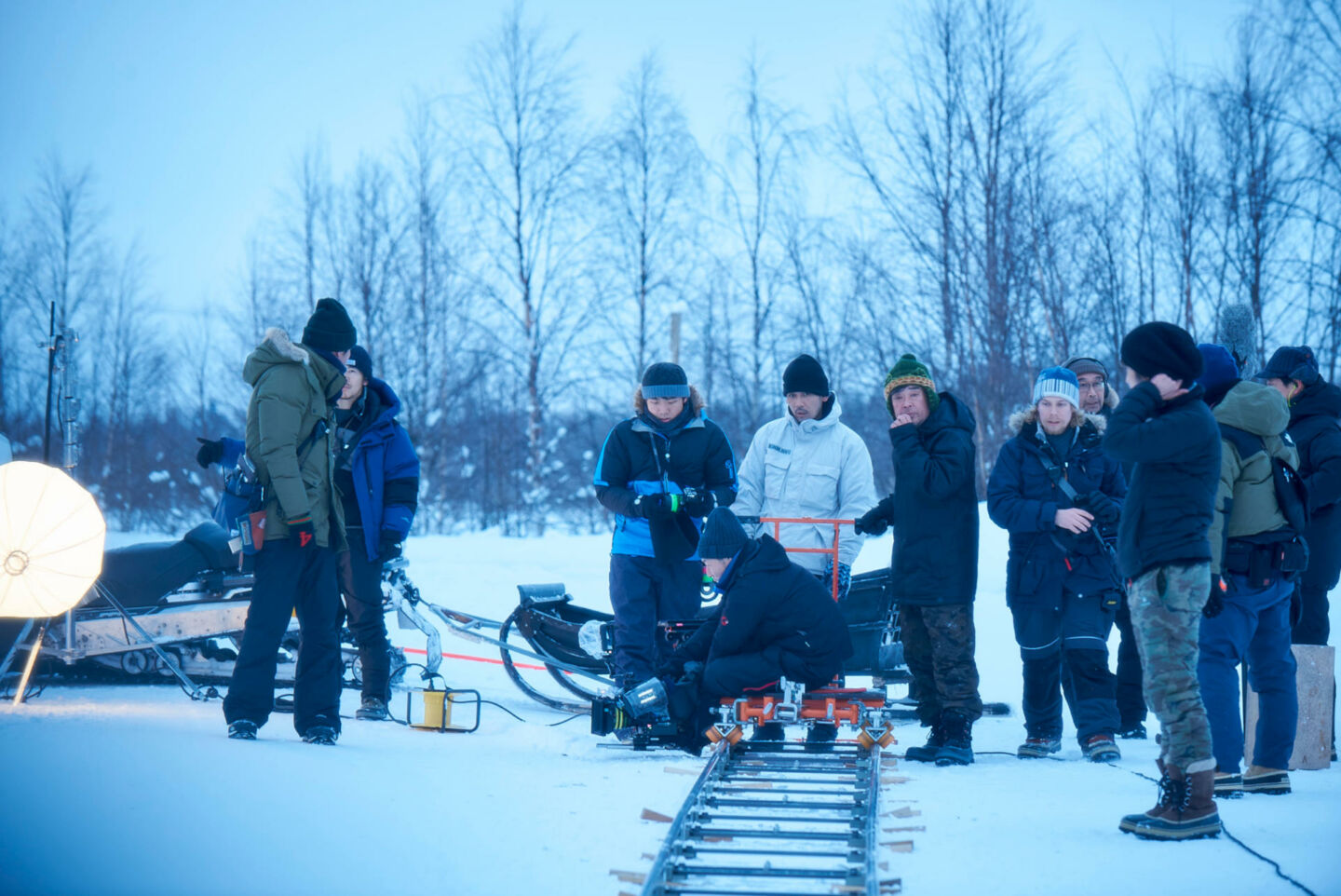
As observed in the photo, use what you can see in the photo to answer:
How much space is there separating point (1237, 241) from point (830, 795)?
14863mm

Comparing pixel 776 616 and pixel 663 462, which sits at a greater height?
pixel 663 462

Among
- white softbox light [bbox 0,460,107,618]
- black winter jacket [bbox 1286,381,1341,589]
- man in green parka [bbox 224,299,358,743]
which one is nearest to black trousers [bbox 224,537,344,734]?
man in green parka [bbox 224,299,358,743]

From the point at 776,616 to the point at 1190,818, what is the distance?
6.82ft

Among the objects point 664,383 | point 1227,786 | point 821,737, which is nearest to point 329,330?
point 664,383

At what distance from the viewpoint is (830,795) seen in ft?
14.3

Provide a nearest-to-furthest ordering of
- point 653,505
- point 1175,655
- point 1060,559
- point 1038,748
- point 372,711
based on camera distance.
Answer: point 1175,655
point 1038,748
point 1060,559
point 653,505
point 372,711

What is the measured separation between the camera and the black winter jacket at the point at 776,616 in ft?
17.2

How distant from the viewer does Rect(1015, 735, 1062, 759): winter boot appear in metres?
5.39

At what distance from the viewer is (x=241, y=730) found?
484cm

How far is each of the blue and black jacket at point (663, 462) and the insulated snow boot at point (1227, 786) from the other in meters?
2.80

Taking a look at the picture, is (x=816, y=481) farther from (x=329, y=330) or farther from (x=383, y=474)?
(x=329, y=330)

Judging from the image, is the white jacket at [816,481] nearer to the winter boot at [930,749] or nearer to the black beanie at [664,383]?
the black beanie at [664,383]

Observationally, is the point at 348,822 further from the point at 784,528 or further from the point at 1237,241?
the point at 1237,241

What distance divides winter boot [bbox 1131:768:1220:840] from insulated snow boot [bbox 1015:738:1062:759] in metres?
1.71
